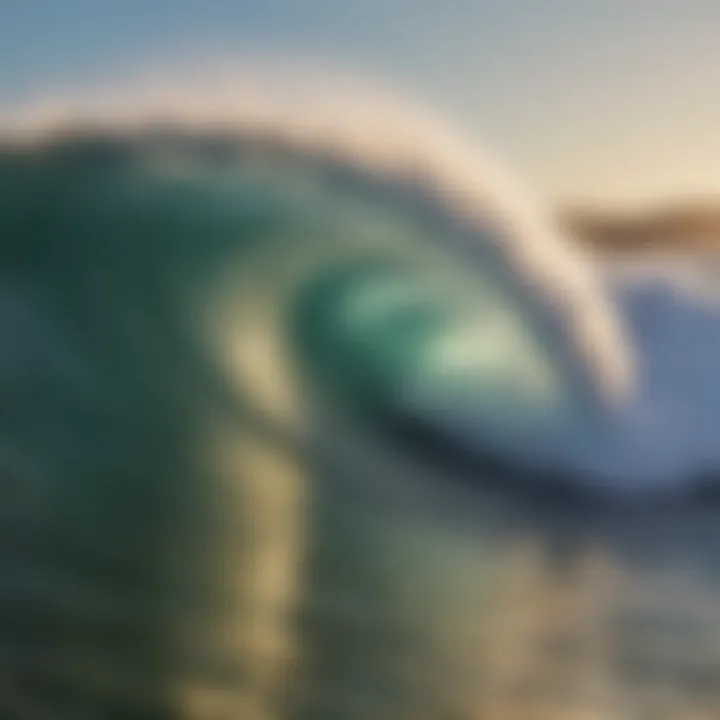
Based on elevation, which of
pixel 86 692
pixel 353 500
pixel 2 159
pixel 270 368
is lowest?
pixel 86 692

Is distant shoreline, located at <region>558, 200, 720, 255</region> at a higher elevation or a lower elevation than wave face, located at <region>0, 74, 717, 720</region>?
higher

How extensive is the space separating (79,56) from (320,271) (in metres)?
0.31

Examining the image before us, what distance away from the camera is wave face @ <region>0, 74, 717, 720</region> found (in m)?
1.01

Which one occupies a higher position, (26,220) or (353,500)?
(26,220)

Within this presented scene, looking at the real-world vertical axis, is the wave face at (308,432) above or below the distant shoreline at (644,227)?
below

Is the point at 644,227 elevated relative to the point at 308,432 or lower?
elevated

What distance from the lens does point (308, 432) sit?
107 cm

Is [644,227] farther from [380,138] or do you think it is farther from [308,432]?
[308,432]

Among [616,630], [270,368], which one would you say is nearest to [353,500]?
[270,368]

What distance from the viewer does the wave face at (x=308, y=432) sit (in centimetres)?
101

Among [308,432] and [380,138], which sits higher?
[380,138]

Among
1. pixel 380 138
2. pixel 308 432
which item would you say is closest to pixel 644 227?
pixel 380 138

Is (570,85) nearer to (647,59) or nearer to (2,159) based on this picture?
(647,59)

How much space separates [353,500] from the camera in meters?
1.07
